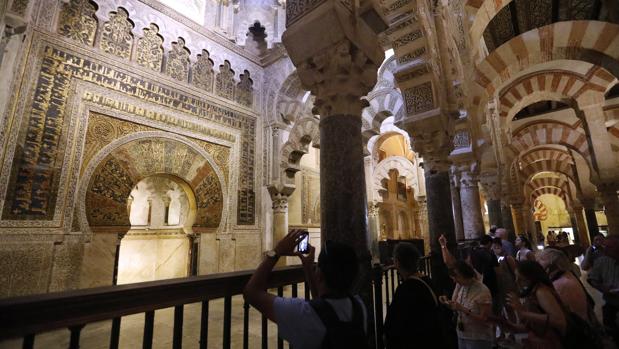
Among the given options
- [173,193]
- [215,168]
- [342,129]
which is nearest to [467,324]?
[342,129]

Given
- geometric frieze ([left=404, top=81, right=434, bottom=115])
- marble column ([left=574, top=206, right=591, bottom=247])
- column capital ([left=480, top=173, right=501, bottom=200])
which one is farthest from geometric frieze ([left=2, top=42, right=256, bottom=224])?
marble column ([left=574, top=206, right=591, bottom=247])

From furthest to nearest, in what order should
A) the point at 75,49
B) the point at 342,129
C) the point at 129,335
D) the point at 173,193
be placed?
1. the point at 173,193
2. the point at 75,49
3. the point at 129,335
4. the point at 342,129

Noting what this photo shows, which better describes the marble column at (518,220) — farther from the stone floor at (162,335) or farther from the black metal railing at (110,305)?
the black metal railing at (110,305)

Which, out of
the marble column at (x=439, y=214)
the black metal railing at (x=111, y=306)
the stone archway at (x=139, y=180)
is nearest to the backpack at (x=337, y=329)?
the black metal railing at (x=111, y=306)

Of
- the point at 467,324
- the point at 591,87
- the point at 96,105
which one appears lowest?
the point at 467,324

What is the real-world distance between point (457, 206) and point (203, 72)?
6.44 metres

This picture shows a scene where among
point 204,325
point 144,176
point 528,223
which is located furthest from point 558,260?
point 528,223

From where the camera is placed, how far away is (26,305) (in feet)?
2.44

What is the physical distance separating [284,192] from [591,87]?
8934mm

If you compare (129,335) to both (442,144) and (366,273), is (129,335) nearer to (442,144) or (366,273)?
(366,273)

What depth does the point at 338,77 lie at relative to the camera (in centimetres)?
237

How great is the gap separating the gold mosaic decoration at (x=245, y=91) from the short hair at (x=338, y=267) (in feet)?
24.8

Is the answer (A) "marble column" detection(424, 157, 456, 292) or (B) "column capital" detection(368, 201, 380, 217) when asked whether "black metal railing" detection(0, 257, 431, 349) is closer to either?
(A) "marble column" detection(424, 157, 456, 292)

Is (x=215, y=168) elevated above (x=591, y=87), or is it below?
below
